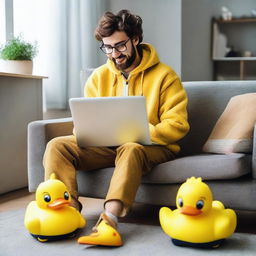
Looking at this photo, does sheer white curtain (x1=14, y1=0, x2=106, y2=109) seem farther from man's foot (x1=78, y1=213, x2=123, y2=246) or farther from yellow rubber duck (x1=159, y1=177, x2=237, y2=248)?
yellow rubber duck (x1=159, y1=177, x2=237, y2=248)

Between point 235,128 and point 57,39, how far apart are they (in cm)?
176

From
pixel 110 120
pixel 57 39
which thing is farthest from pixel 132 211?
pixel 57 39

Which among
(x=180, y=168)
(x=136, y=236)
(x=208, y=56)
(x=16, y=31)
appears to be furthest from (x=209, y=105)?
(x=208, y=56)

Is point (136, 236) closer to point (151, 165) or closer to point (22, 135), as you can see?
point (151, 165)

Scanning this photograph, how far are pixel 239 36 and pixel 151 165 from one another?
12.3 ft

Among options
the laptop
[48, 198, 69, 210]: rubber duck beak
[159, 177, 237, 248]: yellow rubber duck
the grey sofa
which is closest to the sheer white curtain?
the grey sofa

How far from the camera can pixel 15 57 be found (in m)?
3.08

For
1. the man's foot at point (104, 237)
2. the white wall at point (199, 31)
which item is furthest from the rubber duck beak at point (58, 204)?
the white wall at point (199, 31)

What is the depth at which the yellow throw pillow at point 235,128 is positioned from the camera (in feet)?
6.91

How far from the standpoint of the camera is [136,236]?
1.96m

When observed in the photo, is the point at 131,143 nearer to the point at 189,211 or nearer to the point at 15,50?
the point at 189,211

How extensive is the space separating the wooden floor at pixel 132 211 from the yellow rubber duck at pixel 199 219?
1.16ft

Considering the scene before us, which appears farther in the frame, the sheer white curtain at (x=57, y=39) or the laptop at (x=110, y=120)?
the sheer white curtain at (x=57, y=39)

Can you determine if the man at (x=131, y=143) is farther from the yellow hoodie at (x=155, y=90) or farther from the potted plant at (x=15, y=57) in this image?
the potted plant at (x=15, y=57)
